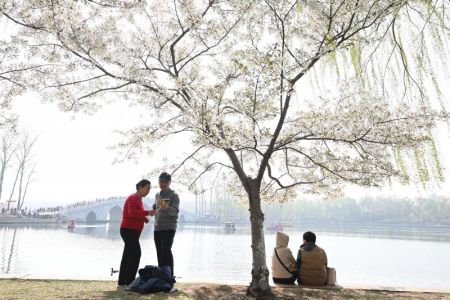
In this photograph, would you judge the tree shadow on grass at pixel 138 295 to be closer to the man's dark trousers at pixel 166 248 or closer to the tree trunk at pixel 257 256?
the man's dark trousers at pixel 166 248

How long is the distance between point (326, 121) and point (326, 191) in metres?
2.18

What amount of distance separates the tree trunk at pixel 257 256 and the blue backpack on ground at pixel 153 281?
1.19 m

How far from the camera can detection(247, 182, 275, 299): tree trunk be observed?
525 centimetres

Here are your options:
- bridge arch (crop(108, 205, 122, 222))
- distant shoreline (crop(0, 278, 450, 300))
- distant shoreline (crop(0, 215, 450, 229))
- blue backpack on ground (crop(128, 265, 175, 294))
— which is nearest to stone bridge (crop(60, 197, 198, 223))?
distant shoreline (crop(0, 215, 450, 229))

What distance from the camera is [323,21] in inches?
193

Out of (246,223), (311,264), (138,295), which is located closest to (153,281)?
(138,295)

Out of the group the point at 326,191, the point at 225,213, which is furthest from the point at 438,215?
the point at 326,191

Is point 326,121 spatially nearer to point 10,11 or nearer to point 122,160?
point 122,160

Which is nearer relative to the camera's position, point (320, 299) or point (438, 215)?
point (320, 299)

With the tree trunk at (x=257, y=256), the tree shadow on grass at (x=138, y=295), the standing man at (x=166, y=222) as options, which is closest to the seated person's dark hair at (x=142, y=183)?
the standing man at (x=166, y=222)

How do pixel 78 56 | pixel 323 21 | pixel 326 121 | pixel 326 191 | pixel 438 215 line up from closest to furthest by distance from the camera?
pixel 323 21 < pixel 326 121 < pixel 78 56 < pixel 326 191 < pixel 438 215

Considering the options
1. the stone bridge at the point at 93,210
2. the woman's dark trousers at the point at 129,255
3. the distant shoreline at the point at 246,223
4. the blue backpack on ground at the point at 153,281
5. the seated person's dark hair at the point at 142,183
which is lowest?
the blue backpack on ground at the point at 153,281

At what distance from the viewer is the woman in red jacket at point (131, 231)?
5.36 meters

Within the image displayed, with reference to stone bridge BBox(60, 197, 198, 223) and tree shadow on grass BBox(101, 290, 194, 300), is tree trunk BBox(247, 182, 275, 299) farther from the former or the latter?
stone bridge BBox(60, 197, 198, 223)
